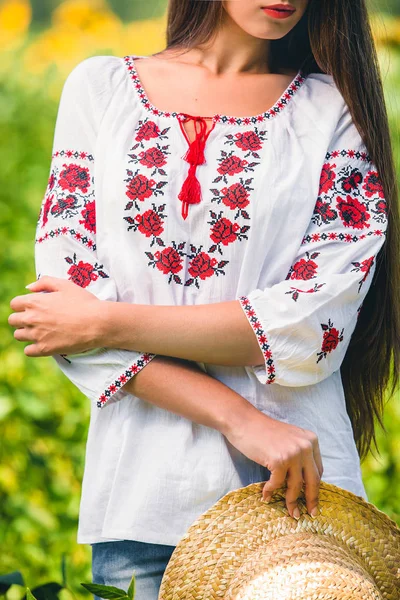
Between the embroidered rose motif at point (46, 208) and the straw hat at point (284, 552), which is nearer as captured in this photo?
the straw hat at point (284, 552)

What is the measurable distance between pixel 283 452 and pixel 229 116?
0.66 meters

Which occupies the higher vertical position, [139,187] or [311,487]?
[139,187]

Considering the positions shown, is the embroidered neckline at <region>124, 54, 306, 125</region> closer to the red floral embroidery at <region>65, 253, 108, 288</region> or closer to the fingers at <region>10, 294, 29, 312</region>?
the red floral embroidery at <region>65, 253, 108, 288</region>

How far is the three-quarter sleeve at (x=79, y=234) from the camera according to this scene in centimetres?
180

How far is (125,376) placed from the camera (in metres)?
1.79

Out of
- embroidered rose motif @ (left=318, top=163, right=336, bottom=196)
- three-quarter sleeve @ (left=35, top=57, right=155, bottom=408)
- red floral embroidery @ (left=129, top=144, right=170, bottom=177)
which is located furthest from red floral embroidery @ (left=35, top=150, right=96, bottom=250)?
embroidered rose motif @ (left=318, top=163, right=336, bottom=196)

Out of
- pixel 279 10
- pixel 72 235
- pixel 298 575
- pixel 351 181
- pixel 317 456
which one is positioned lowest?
pixel 298 575

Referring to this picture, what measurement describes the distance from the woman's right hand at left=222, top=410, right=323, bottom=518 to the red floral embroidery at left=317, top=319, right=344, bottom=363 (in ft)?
0.47

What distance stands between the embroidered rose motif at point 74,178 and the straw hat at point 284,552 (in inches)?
25.5

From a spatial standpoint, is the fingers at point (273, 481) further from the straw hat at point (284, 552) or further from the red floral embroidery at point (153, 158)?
the red floral embroidery at point (153, 158)

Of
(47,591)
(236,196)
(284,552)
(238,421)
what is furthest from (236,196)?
(47,591)

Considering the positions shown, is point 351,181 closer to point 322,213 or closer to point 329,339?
point 322,213

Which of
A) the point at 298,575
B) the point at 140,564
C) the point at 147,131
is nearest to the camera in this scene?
the point at 298,575

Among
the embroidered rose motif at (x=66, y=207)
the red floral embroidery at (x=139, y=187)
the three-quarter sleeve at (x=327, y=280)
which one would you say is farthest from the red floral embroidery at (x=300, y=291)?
the embroidered rose motif at (x=66, y=207)
